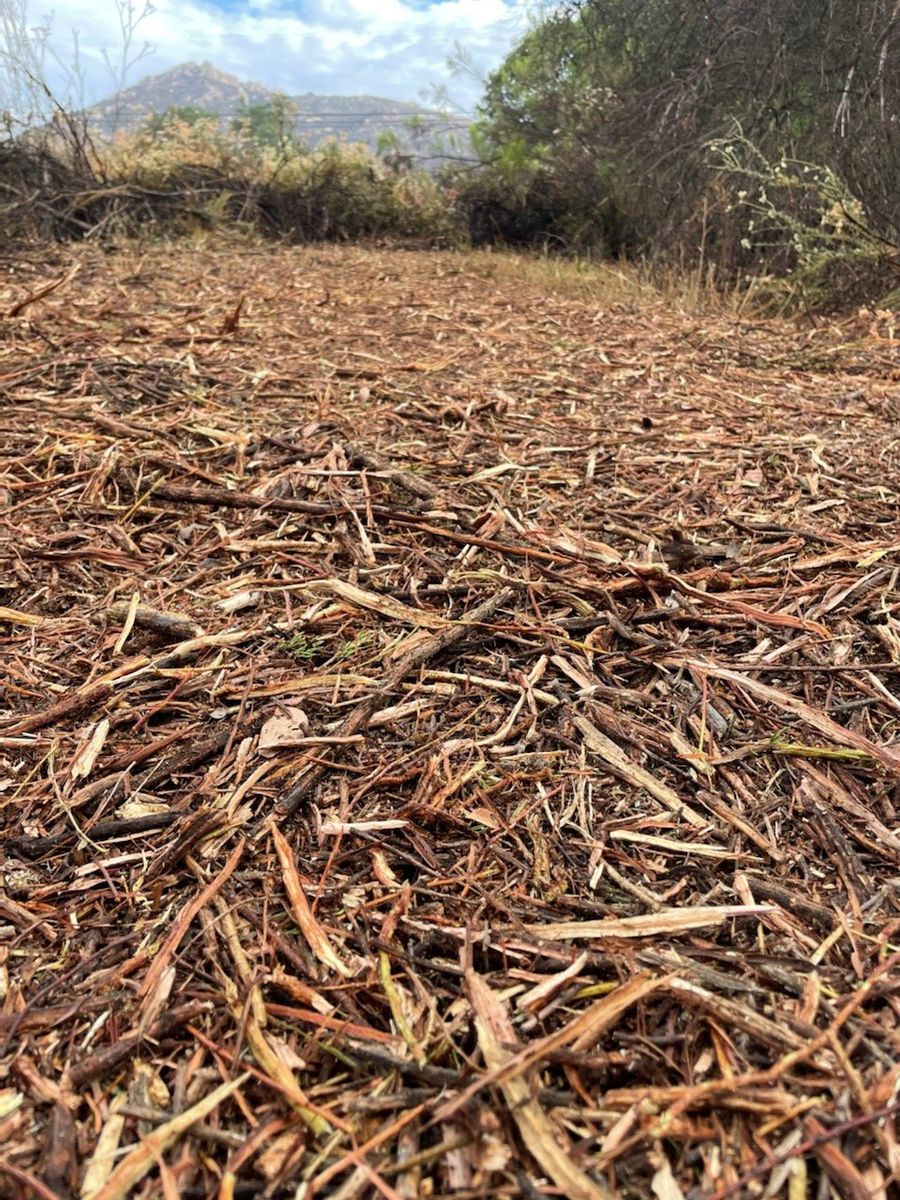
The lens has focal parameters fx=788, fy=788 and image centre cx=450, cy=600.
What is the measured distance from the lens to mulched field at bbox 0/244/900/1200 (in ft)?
2.58

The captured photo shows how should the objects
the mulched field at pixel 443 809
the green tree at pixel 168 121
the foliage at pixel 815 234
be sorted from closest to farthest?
the mulched field at pixel 443 809 < the foliage at pixel 815 234 < the green tree at pixel 168 121

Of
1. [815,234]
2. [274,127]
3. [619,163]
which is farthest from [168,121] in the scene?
[815,234]

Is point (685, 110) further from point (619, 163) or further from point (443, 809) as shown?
point (443, 809)

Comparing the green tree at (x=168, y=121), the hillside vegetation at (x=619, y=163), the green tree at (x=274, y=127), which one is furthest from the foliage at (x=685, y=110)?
the green tree at (x=168, y=121)

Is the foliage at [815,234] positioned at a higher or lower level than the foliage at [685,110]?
lower

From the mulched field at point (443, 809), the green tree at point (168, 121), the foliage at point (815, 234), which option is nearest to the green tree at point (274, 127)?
the green tree at point (168, 121)

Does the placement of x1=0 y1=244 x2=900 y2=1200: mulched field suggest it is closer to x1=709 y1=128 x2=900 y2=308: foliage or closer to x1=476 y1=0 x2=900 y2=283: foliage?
x1=709 y1=128 x2=900 y2=308: foliage

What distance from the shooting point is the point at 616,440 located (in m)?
2.51

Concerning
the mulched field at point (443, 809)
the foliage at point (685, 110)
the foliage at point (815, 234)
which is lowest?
the mulched field at point (443, 809)

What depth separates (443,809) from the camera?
1159 millimetres

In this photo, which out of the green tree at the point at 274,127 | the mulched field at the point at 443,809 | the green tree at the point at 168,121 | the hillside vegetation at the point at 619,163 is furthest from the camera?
the green tree at the point at 274,127

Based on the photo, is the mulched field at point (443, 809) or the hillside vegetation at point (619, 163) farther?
the hillside vegetation at point (619, 163)

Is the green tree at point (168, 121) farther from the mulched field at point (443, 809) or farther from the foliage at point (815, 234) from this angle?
the mulched field at point (443, 809)

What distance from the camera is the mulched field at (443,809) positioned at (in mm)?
787
